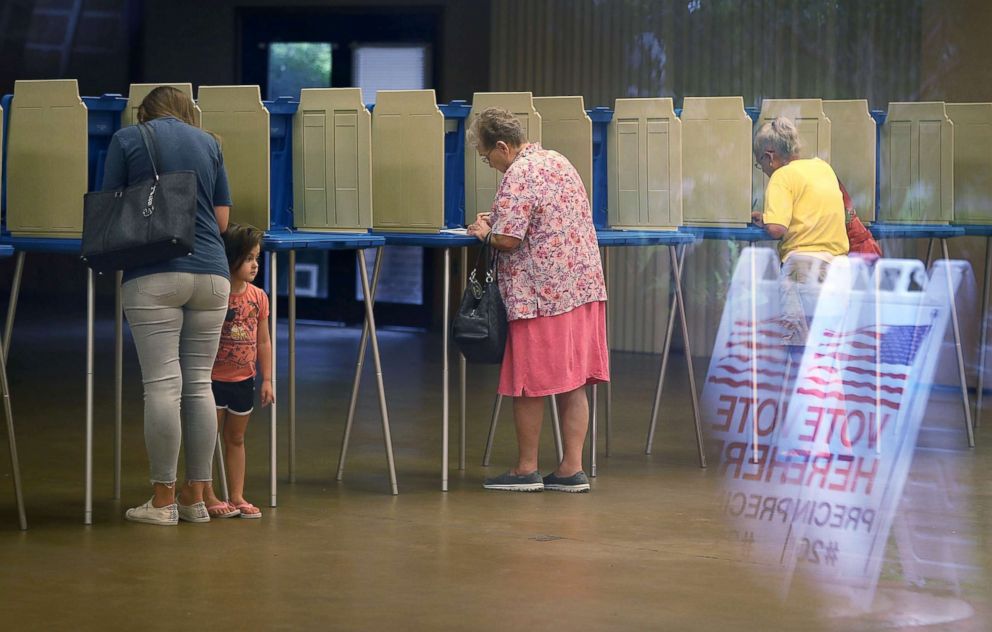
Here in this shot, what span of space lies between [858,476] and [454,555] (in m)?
1.61

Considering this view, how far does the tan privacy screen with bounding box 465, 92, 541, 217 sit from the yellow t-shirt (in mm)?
792


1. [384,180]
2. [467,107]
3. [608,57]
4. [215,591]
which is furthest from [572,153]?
[608,57]

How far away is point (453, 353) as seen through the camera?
7.92 m

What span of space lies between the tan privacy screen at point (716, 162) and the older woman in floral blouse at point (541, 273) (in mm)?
710

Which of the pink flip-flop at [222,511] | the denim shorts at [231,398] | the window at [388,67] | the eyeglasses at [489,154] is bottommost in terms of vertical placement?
the pink flip-flop at [222,511]

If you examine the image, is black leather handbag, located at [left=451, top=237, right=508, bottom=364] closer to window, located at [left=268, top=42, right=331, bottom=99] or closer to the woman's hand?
the woman's hand

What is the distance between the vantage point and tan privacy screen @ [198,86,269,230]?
12.5ft

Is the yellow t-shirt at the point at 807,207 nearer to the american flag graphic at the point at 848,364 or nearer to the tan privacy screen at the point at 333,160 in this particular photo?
the american flag graphic at the point at 848,364

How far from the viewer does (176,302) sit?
339cm

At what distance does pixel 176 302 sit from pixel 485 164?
1.31 metres

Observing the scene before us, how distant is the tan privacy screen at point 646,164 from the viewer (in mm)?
4418

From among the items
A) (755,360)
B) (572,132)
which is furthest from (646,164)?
(755,360)

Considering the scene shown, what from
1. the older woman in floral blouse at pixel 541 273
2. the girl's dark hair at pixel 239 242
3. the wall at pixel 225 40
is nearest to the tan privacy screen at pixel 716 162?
the older woman in floral blouse at pixel 541 273

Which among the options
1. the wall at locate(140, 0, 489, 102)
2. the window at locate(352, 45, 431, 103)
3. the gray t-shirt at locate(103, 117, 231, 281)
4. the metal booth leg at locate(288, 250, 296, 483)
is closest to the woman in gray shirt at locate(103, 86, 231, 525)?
the gray t-shirt at locate(103, 117, 231, 281)
